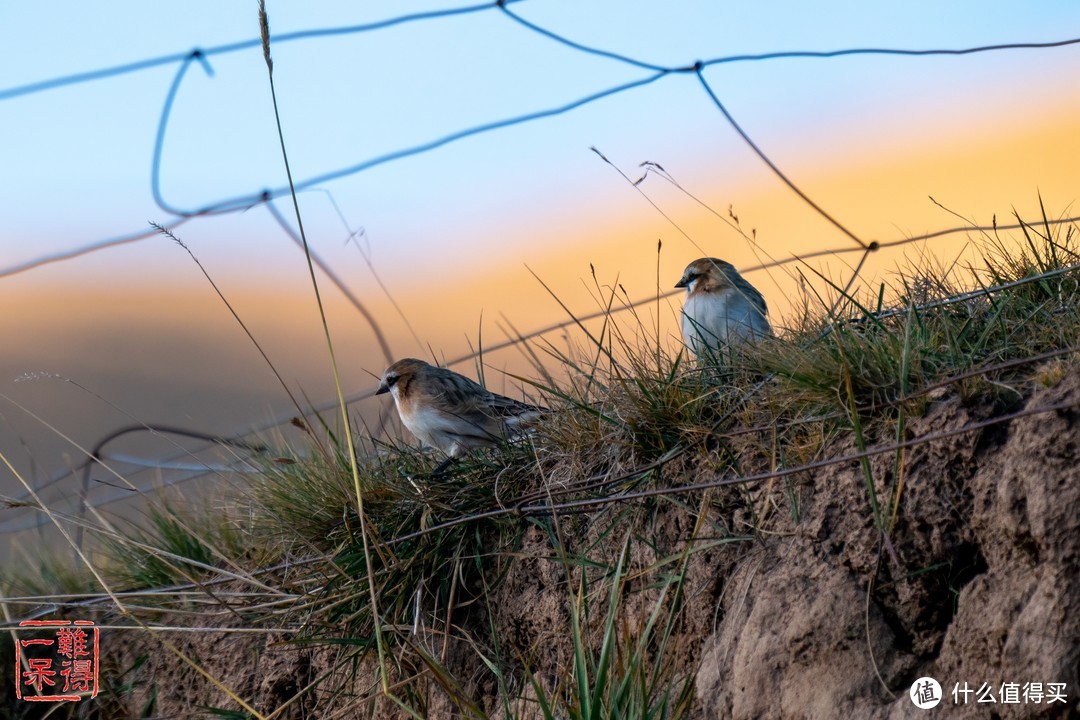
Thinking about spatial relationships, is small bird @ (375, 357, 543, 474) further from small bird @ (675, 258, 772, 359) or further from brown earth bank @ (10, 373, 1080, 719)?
brown earth bank @ (10, 373, 1080, 719)

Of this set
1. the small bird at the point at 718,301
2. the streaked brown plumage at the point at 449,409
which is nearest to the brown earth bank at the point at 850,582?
the streaked brown plumage at the point at 449,409

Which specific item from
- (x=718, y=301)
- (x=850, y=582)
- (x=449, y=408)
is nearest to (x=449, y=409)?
(x=449, y=408)

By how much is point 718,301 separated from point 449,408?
1.37 metres

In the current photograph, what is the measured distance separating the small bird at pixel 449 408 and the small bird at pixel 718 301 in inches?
36.5

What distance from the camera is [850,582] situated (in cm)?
283

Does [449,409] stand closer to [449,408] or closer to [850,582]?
[449,408]

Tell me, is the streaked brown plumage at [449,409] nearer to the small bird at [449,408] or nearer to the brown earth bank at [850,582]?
the small bird at [449,408]

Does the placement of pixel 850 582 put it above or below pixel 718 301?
below

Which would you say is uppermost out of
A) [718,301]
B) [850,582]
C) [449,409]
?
[718,301]

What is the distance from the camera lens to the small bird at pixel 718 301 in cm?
483

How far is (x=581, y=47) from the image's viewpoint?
19.7 ft

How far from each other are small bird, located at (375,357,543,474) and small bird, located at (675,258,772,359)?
927 millimetres

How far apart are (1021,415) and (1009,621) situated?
0.51 meters

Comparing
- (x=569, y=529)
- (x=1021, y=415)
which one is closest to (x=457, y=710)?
(x=569, y=529)
